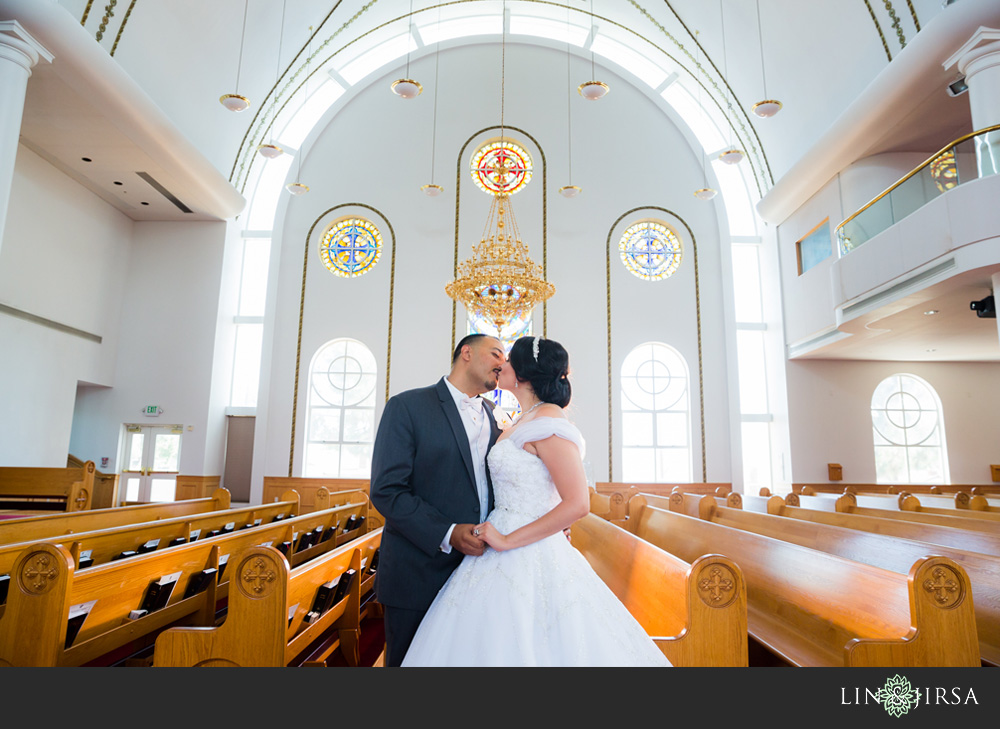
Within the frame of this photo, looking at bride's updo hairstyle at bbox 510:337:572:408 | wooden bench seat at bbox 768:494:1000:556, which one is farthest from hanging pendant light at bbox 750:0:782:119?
bride's updo hairstyle at bbox 510:337:572:408

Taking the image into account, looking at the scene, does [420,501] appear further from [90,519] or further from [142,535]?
[90,519]

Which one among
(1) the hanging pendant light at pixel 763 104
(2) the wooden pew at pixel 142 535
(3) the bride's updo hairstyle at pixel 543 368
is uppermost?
(1) the hanging pendant light at pixel 763 104

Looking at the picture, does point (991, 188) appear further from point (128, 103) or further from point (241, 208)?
point (241, 208)

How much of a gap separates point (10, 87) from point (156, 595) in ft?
19.9

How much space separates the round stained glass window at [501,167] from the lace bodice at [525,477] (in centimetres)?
1044

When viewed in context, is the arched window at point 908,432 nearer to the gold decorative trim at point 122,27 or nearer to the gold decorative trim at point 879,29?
the gold decorative trim at point 879,29

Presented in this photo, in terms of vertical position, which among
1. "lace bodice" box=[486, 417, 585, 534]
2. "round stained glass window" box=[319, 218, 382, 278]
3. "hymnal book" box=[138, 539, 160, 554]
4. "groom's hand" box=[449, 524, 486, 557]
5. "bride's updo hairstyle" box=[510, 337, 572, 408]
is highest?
"round stained glass window" box=[319, 218, 382, 278]

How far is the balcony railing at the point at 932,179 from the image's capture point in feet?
19.6

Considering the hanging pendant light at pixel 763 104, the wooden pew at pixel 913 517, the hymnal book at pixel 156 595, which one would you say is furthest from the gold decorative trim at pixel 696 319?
the hymnal book at pixel 156 595

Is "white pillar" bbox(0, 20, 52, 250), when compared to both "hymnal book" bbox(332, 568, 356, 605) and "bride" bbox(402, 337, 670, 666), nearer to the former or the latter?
Answer: "hymnal book" bbox(332, 568, 356, 605)

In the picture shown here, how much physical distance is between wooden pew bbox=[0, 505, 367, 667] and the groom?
644 millimetres

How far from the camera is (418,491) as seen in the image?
1.93m

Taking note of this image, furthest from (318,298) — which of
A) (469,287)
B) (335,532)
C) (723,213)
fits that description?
(723,213)

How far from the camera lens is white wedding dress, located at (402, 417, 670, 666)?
5.49 feet
